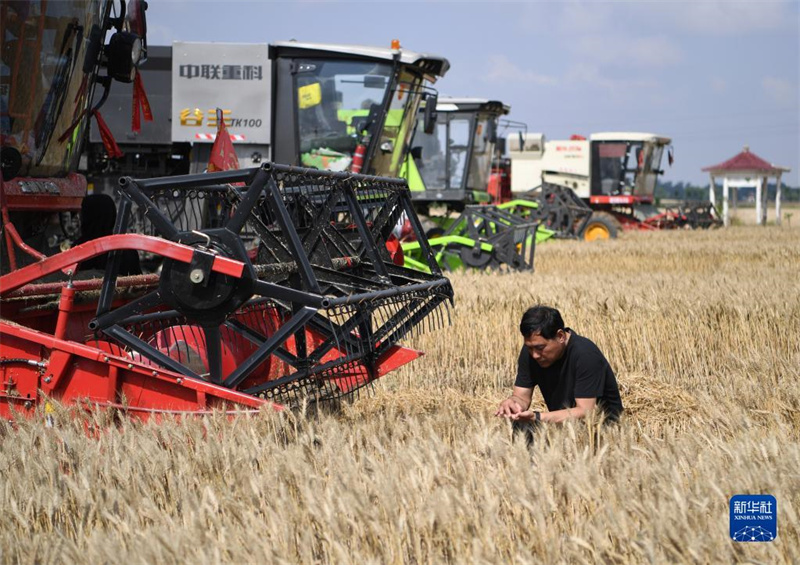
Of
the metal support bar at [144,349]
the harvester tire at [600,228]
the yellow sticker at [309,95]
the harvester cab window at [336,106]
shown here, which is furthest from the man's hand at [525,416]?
the harvester tire at [600,228]

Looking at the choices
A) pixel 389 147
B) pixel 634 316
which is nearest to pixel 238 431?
pixel 634 316

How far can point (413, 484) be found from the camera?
114 inches

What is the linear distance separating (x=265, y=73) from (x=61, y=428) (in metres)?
6.81

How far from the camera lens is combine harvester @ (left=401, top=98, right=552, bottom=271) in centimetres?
1238

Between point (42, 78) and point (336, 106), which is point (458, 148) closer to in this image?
point (336, 106)

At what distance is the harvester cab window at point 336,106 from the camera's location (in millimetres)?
10391

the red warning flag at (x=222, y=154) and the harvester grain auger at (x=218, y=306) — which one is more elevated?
the red warning flag at (x=222, y=154)

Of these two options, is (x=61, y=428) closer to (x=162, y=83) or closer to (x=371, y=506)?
(x=371, y=506)

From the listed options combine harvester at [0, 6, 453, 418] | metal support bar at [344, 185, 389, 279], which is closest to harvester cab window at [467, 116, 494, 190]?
combine harvester at [0, 6, 453, 418]

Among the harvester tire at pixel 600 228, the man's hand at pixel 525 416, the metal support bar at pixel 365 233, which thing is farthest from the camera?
the harvester tire at pixel 600 228

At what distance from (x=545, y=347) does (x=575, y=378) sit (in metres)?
0.19

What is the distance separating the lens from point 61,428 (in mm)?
4012

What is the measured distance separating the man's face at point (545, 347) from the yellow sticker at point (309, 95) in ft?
22.7

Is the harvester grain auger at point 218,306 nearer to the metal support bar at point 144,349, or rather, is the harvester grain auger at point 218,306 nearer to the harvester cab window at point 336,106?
the metal support bar at point 144,349
